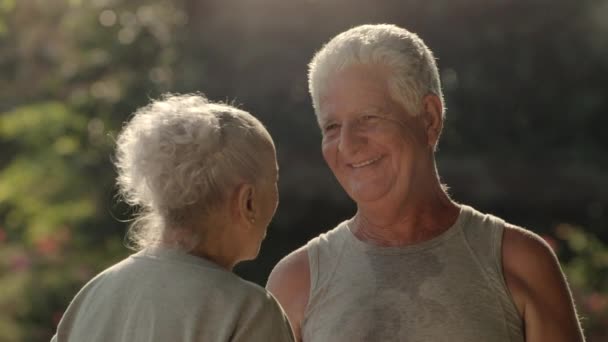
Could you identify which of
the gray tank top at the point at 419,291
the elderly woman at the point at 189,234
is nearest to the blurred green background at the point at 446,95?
the gray tank top at the point at 419,291

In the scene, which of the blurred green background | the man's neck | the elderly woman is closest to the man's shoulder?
the man's neck

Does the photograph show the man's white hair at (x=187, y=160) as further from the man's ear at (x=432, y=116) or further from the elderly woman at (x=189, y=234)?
the man's ear at (x=432, y=116)

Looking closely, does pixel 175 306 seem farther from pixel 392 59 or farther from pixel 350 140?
pixel 392 59

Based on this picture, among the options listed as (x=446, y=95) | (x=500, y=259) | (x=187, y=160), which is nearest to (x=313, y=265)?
(x=500, y=259)

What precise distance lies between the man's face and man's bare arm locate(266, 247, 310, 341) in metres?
0.21

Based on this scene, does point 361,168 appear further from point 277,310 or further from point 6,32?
point 6,32

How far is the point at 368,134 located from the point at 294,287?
1.23 ft

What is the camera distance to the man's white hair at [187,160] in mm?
1802

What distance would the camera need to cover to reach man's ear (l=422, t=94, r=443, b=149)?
7.26ft

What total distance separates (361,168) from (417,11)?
6664 mm

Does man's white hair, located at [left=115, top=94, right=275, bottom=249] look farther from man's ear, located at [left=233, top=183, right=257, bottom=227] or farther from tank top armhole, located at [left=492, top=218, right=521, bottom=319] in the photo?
tank top armhole, located at [left=492, top=218, right=521, bottom=319]

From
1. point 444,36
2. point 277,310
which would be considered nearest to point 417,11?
point 444,36

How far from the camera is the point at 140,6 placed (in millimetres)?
9555

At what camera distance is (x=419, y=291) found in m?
2.15
